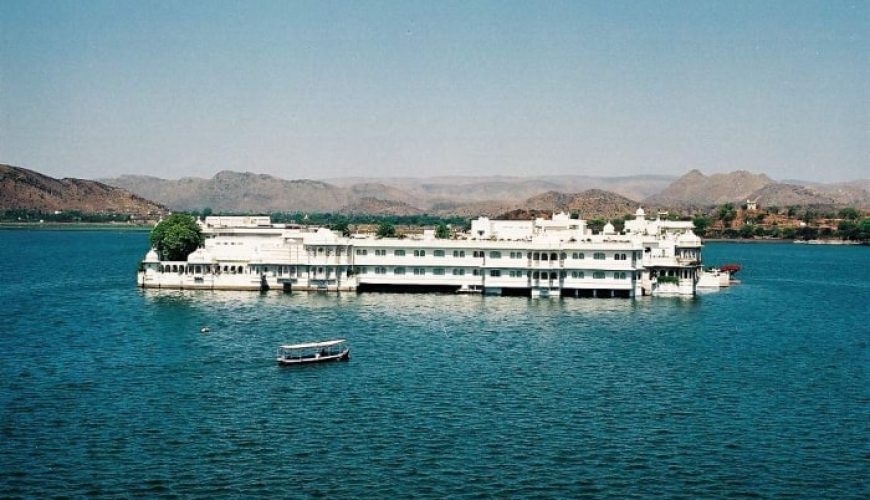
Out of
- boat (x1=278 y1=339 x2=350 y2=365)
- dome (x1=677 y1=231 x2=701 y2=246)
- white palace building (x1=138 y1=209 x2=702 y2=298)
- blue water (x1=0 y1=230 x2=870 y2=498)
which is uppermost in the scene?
dome (x1=677 y1=231 x2=701 y2=246)

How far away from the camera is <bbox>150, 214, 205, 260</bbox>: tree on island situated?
90.9 meters

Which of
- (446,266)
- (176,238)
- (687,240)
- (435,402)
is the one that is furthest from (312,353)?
(687,240)

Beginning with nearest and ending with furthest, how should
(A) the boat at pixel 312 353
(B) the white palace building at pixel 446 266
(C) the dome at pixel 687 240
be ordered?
(A) the boat at pixel 312 353, (B) the white palace building at pixel 446 266, (C) the dome at pixel 687 240

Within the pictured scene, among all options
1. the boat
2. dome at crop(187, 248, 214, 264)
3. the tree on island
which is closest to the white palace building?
dome at crop(187, 248, 214, 264)

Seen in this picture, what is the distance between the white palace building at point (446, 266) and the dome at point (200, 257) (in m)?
0.10

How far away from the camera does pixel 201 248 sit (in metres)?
92.2

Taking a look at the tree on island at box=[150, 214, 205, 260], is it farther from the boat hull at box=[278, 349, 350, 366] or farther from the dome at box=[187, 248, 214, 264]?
the boat hull at box=[278, 349, 350, 366]

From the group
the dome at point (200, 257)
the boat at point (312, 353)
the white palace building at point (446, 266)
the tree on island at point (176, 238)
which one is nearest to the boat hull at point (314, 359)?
the boat at point (312, 353)

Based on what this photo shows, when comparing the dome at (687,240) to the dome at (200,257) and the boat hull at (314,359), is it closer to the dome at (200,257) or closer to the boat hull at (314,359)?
the dome at (200,257)

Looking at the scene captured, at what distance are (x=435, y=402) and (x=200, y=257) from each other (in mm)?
50392

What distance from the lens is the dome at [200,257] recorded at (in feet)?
286

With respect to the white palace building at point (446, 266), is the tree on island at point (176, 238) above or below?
above

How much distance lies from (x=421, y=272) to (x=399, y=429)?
47.9 metres

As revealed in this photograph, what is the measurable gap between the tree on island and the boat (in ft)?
133
